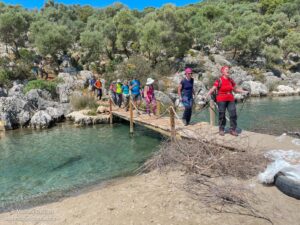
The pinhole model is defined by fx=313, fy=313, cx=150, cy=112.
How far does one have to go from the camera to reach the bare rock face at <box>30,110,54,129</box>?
2050 centimetres

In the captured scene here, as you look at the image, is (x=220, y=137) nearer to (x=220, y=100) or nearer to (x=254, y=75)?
(x=220, y=100)

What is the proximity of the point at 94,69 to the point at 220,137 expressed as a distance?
31387 millimetres

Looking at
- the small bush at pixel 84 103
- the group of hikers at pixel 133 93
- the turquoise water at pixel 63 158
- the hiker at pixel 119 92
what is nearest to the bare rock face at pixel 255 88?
the group of hikers at pixel 133 93

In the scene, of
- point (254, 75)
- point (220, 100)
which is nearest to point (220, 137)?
point (220, 100)

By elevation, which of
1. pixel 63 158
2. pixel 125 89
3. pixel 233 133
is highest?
pixel 125 89

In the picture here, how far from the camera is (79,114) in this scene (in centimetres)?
2128

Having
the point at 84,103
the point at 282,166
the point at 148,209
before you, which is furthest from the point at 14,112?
the point at 282,166

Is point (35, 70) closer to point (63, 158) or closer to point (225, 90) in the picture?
point (63, 158)

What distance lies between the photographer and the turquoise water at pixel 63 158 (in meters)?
9.52

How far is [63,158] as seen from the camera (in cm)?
1292

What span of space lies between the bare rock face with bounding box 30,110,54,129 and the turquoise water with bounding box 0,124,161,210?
1.23 m

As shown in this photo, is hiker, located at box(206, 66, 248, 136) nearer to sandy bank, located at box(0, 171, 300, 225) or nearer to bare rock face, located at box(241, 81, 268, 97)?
sandy bank, located at box(0, 171, 300, 225)

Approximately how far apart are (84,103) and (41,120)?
361 centimetres

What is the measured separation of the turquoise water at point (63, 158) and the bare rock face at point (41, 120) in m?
1.23
